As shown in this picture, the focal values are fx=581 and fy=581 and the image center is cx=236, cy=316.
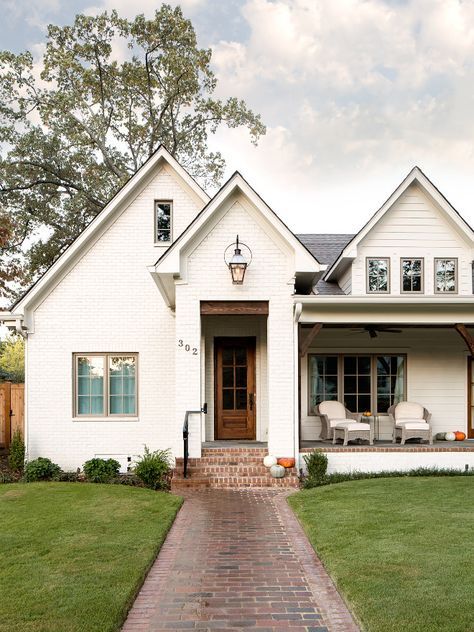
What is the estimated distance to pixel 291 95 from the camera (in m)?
18.0

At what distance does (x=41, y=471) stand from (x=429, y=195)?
10.3 metres

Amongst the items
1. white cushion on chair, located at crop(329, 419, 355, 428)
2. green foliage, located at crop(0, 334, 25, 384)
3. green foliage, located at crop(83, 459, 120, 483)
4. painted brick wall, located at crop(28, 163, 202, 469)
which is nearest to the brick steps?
green foliage, located at crop(83, 459, 120, 483)

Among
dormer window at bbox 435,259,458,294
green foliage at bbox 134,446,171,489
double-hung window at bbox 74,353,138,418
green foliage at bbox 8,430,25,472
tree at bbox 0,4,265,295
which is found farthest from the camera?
tree at bbox 0,4,265,295

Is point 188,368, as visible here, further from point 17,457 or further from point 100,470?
point 17,457

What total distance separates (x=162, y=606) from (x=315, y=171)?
18.5m

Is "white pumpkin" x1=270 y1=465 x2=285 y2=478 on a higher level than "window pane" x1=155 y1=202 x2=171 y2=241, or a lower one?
lower

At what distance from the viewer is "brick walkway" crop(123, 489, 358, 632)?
187 inches

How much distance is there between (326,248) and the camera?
633 inches

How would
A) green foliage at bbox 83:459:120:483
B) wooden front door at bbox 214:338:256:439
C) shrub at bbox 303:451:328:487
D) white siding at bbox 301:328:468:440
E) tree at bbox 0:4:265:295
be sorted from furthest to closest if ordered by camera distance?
tree at bbox 0:4:265:295 → white siding at bbox 301:328:468:440 → wooden front door at bbox 214:338:256:439 → green foliage at bbox 83:459:120:483 → shrub at bbox 303:451:328:487

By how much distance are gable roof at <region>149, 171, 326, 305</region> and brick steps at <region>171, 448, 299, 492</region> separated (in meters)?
3.65

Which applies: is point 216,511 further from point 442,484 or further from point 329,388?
point 329,388

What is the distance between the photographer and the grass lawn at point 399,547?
4684 mm

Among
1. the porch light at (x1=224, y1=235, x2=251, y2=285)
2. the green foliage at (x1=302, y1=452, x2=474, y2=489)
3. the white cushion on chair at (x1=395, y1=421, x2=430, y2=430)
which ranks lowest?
the green foliage at (x1=302, y1=452, x2=474, y2=489)

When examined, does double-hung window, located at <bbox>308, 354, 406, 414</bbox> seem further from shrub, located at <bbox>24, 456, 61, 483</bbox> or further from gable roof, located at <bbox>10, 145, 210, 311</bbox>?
shrub, located at <bbox>24, 456, 61, 483</bbox>
